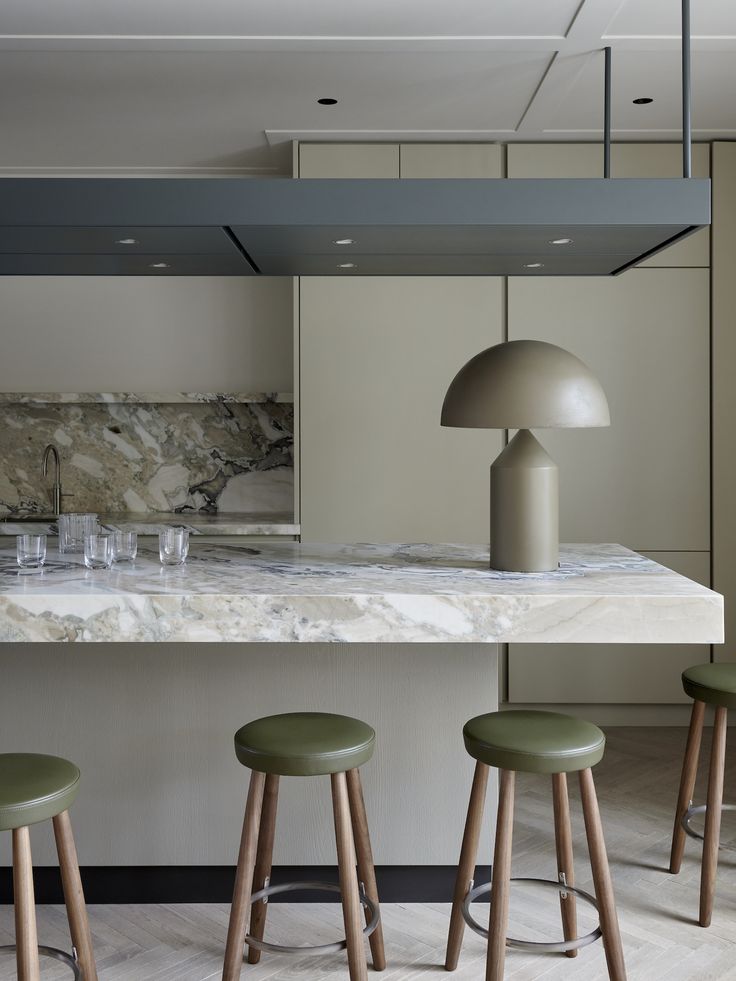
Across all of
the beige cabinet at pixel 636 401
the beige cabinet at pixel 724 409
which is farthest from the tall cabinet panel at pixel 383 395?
the beige cabinet at pixel 724 409

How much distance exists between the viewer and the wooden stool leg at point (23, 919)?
72.6 inches

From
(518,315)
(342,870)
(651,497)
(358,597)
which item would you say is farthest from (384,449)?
(342,870)

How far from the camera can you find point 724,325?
4305mm

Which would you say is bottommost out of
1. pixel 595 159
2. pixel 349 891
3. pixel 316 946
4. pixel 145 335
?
pixel 316 946

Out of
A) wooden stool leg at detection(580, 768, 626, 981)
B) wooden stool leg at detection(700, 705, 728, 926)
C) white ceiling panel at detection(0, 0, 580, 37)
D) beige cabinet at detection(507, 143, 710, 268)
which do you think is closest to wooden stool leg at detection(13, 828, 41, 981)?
wooden stool leg at detection(580, 768, 626, 981)

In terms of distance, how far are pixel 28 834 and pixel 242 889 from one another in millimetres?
487

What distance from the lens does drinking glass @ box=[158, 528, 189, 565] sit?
8.32 ft

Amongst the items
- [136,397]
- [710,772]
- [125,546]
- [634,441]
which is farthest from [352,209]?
[136,397]

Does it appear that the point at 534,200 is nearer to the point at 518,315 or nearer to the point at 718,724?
the point at 718,724

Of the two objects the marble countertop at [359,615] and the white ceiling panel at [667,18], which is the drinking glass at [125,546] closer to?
the marble countertop at [359,615]

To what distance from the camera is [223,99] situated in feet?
12.0

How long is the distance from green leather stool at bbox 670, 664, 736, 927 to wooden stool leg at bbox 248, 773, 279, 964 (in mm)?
1187

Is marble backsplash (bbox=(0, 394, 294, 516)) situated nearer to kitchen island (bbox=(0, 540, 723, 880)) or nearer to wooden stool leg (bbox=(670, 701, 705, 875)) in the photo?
kitchen island (bbox=(0, 540, 723, 880))

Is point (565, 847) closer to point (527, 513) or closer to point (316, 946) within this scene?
point (316, 946)
